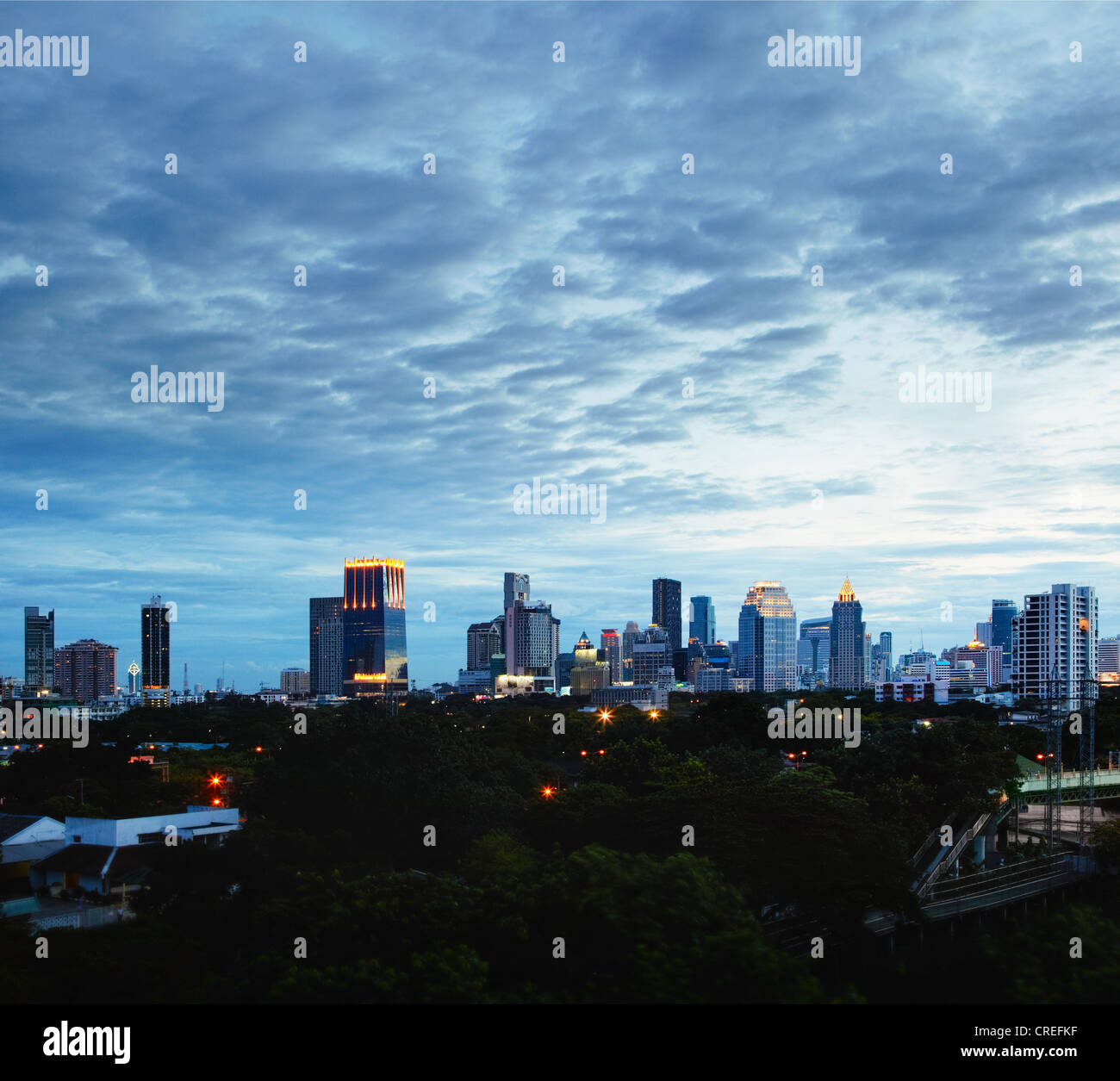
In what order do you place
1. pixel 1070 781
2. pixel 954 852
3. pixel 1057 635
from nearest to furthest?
pixel 954 852 → pixel 1070 781 → pixel 1057 635

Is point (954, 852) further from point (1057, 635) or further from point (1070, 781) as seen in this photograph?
point (1057, 635)

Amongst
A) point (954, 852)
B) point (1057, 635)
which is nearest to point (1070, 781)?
point (954, 852)

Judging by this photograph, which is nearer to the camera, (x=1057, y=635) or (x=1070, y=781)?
(x=1070, y=781)

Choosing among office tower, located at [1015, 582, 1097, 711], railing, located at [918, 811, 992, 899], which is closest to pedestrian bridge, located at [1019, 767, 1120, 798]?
railing, located at [918, 811, 992, 899]

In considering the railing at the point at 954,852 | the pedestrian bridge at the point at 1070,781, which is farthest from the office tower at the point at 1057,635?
the railing at the point at 954,852

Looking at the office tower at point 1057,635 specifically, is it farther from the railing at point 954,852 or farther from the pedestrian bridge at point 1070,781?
the railing at point 954,852

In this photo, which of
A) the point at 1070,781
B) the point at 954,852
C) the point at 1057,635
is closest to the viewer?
the point at 954,852
